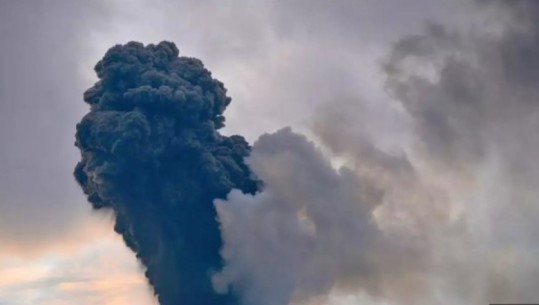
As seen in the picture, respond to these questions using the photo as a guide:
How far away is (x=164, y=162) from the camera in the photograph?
14612cm

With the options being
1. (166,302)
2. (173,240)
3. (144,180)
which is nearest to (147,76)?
(144,180)

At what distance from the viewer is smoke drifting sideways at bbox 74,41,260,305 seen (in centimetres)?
14175

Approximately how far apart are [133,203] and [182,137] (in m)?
11.7

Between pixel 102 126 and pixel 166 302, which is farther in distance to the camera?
pixel 166 302

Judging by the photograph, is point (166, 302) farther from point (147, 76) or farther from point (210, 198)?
point (147, 76)

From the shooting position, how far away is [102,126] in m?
140

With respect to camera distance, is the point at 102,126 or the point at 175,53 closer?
the point at 102,126

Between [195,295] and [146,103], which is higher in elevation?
[146,103]

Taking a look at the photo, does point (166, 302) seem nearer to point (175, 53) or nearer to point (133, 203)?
point (133, 203)

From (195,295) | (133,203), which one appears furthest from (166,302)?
(133,203)

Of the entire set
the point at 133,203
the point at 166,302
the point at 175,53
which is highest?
the point at 175,53

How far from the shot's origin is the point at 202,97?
480 ft

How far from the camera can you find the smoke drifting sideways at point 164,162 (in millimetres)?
141750

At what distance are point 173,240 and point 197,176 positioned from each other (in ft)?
34.0
